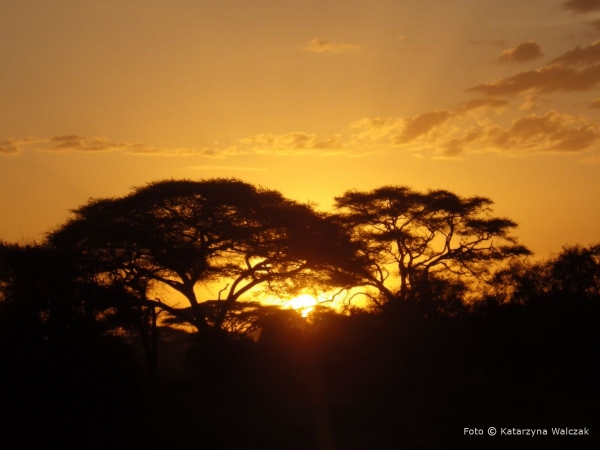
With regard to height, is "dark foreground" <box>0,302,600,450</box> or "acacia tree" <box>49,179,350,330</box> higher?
"acacia tree" <box>49,179,350,330</box>

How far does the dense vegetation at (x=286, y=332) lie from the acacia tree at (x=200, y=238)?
0.07 m

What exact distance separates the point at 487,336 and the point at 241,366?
8415 mm

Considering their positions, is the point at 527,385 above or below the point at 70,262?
below

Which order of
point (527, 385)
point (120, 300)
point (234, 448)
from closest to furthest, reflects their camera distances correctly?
point (234, 448), point (527, 385), point (120, 300)

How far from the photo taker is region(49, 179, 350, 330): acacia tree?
1189 inches

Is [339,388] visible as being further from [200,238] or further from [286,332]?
[200,238]

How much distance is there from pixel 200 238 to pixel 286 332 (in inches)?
199

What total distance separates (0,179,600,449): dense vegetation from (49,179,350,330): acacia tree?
0.24 feet

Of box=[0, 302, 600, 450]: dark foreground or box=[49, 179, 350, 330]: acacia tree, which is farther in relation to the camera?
box=[49, 179, 350, 330]: acacia tree

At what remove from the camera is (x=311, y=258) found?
104ft

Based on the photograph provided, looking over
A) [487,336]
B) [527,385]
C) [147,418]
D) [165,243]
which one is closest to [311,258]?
[165,243]

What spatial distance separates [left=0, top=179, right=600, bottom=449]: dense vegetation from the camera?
16.2m

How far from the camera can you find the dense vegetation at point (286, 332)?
53.2 ft

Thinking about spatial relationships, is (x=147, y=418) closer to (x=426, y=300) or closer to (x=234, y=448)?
(x=234, y=448)
